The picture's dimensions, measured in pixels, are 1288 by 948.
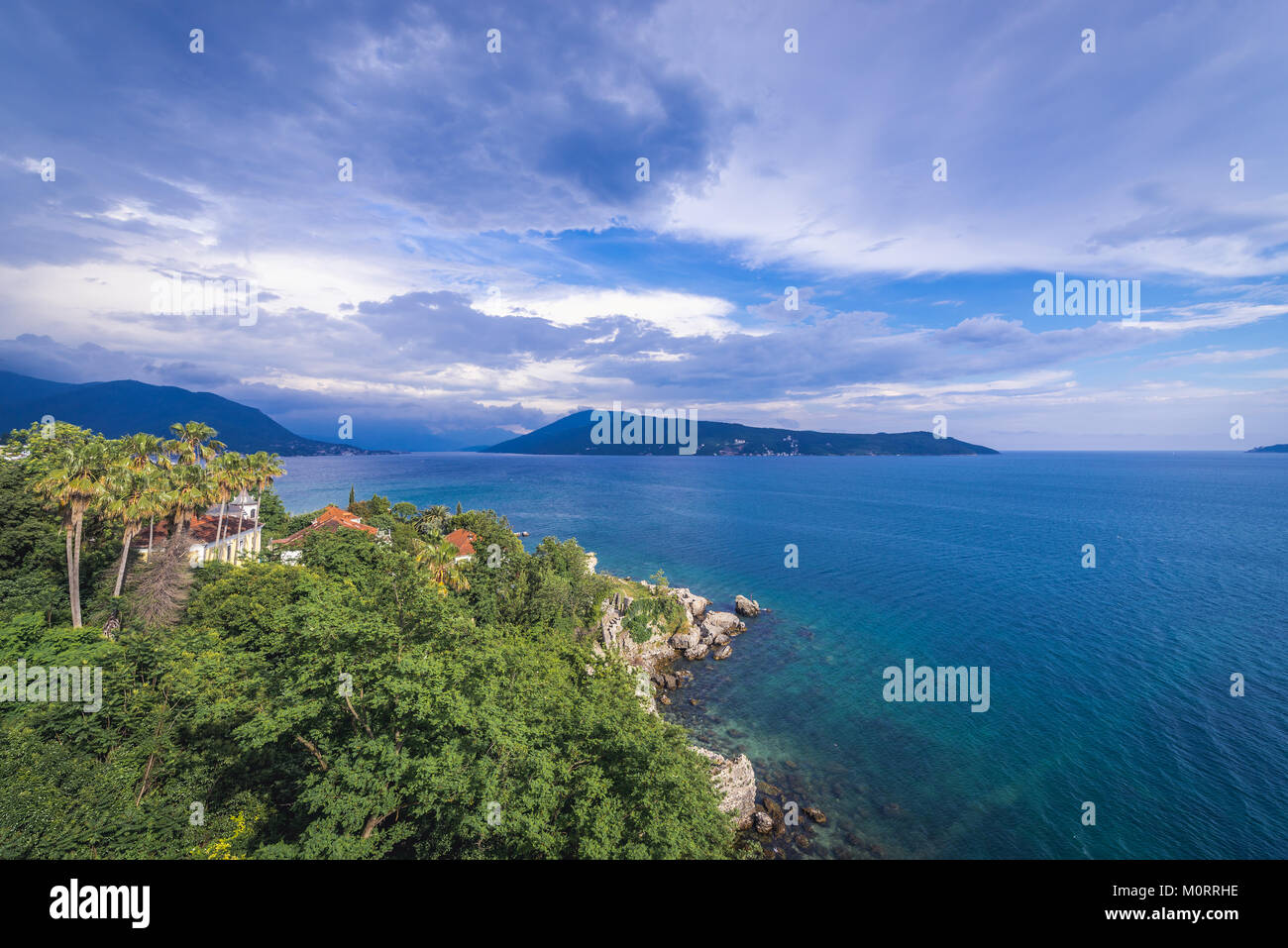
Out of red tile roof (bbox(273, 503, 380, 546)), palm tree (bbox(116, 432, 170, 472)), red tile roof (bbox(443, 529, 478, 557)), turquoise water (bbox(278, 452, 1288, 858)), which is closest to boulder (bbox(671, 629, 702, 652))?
turquoise water (bbox(278, 452, 1288, 858))

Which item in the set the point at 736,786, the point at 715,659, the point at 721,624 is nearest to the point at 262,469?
the point at 715,659

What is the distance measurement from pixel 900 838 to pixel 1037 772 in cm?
1250

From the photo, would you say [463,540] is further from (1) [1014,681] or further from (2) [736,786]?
(1) [1014,681]

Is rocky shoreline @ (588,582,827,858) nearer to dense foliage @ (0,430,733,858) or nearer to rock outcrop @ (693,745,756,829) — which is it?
rock outcrop @ (693,745,756,829)

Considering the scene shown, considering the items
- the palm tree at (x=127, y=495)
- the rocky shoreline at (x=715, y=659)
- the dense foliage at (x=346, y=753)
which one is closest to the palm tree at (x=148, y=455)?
the palm tree at (x=127, y=495)

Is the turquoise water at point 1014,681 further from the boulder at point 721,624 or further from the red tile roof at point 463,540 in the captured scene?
the red tile roof at point 463,540

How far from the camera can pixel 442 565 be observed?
3753 centimetres

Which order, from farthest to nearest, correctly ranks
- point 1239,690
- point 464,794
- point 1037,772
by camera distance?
point 1239,690 → point 1037,772 → point 464,794

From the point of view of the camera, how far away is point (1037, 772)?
32562 mm

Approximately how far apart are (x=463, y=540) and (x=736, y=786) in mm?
37646
